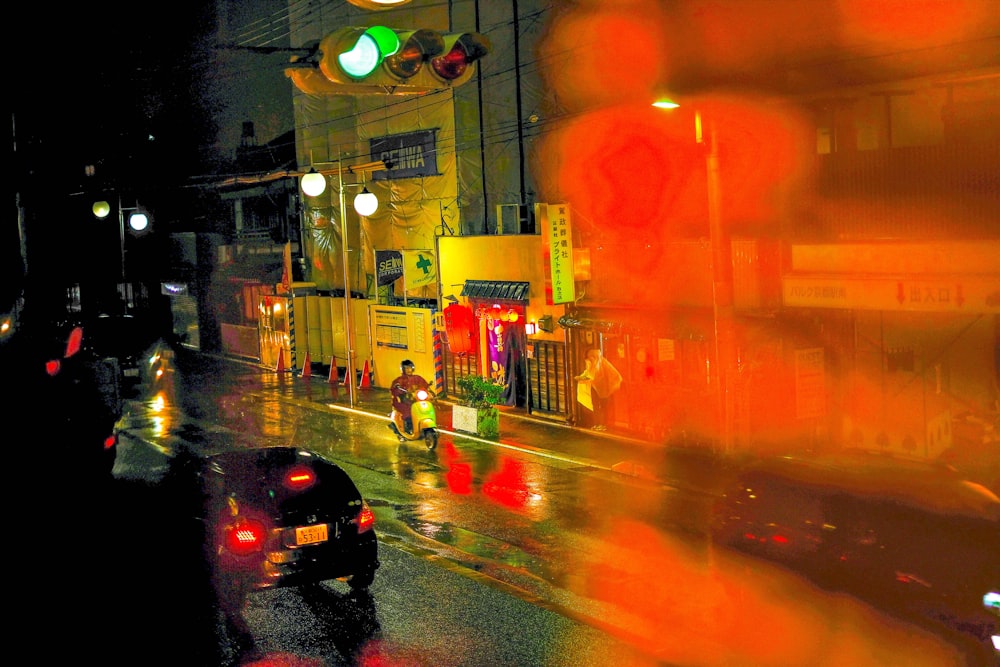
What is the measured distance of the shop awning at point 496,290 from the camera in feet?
85.1

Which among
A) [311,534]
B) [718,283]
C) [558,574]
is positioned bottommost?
[558,574]

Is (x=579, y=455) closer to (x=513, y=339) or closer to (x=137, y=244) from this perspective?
(x=513, y=339)

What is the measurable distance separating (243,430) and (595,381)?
902 cm

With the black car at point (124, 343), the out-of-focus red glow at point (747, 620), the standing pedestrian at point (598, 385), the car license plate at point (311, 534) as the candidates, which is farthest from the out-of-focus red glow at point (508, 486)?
the black car at point (124, 343)

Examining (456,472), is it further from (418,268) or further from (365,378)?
(365,378)

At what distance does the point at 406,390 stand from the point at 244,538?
11452 mm

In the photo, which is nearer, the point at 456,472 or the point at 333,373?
the point at 456,472

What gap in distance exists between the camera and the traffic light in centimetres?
917

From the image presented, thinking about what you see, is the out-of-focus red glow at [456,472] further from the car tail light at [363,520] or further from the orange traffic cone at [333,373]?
the orange traffic cone at [333,373]

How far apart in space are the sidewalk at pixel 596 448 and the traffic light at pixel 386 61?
33.0 ft

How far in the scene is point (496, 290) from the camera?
2683 centimetres

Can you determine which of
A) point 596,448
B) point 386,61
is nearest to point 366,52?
point 386,61

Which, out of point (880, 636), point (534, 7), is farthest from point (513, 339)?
point (880, 636)

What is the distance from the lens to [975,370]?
1694 cm
